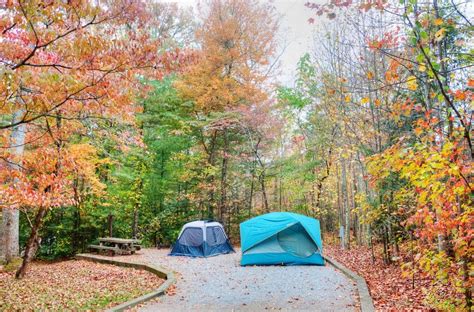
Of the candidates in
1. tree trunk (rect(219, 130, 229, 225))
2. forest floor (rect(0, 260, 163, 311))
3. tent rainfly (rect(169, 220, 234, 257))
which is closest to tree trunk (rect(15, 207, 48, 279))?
forest floor (rect(0, 260, 163, 311))

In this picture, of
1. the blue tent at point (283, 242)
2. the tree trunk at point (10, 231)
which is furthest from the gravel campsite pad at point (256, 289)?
the tree trunk at point (10, 231)

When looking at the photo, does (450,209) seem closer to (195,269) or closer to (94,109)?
(94,109)

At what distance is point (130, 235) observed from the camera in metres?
17.0

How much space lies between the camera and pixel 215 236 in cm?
1369

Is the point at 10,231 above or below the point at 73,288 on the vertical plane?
above

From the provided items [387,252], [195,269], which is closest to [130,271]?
[195,269]

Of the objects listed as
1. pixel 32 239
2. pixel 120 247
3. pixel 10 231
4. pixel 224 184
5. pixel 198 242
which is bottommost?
pixel 120 247

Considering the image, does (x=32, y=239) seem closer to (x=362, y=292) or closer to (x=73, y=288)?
(x=73, y=288)

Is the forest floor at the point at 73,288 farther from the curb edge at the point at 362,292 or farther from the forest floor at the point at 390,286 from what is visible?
the forest floor at the point at 390,286

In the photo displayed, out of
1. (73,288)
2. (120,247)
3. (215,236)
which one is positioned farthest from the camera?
(120,247)

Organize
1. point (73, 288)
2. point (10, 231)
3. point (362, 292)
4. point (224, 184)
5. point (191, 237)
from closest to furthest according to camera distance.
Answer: point (362, 292) < point (73, 288) < point (10, 231) < point (191, 237) < point (224, 184)

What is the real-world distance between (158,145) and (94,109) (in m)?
11.5

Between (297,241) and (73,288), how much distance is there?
671 cm

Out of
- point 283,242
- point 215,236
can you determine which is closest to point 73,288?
point 283,242
